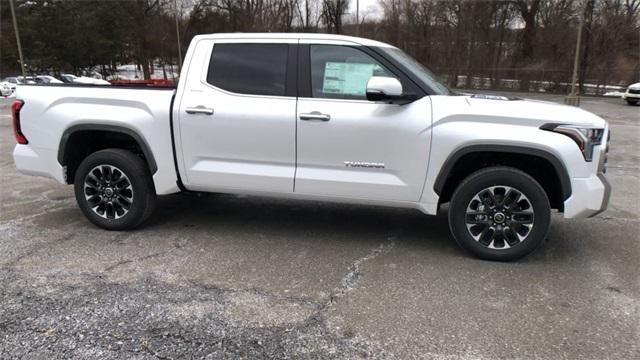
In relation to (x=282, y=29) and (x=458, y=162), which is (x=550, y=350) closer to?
(x=458, y=162)

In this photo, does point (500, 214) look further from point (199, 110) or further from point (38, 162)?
point (38, 162)

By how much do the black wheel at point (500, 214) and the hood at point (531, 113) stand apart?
16.7 inches

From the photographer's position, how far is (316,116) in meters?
4.09

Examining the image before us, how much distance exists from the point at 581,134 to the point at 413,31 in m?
45.9

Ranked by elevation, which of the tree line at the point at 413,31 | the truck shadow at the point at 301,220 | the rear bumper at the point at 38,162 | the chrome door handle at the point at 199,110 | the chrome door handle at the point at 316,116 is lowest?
the truck shadow at the point at 301,220

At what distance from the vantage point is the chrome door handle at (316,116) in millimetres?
4074

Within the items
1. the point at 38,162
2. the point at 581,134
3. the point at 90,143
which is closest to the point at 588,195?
the point at 581,134

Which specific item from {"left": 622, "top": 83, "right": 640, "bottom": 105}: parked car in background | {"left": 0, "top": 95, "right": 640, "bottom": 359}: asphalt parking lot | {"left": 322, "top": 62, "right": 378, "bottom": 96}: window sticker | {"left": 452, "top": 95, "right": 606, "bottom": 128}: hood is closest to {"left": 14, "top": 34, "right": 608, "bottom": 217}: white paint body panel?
{"left": 452, "top": 95, "right": 606, "bottom": 128}: hood

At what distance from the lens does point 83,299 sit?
133 inches

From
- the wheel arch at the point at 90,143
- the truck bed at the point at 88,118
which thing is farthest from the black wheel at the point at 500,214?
the wheel arch at the point at 90,143

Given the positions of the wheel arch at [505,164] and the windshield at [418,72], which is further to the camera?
the windshield at [418,72]

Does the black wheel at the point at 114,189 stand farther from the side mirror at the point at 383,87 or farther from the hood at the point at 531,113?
the hood at the point at 531,113

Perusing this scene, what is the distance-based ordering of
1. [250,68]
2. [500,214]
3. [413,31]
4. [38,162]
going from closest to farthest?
[500,214] < [250,68] < [38,162] < [413,31]

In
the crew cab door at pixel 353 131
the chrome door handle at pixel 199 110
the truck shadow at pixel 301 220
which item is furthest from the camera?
the truck shadow at pixel 301 220
